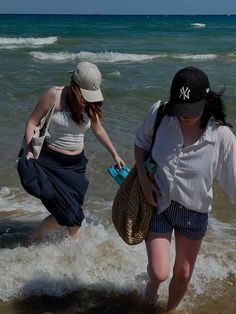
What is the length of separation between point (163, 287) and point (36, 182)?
129 centimetres

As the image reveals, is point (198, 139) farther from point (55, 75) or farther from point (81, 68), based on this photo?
point (55, 75)

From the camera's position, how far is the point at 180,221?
135 inches

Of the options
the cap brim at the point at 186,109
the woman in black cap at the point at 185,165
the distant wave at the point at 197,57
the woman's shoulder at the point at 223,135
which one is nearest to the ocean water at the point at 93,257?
the woman in black cap at the point at 185,165

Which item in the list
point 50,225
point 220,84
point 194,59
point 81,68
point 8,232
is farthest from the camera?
point 194,59

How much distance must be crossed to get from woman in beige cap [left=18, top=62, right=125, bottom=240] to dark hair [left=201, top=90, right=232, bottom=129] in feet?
4.31

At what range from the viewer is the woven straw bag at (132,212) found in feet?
11.3

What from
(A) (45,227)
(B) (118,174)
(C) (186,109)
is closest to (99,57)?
(A) (45,227)

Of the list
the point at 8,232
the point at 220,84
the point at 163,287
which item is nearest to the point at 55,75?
the point at 220,84

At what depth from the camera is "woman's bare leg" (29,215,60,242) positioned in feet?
15.7

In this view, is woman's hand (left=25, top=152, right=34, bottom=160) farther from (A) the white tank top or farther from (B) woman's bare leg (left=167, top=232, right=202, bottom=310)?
A: (B) woman's bare leg (left=167, top=232, right=202, bottom=310)

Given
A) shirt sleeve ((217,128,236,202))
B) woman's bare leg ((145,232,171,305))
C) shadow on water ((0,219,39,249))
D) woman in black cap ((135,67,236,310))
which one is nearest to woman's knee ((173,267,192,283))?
woman in black cap ((135,67,236,310))

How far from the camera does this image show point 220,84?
15.1m

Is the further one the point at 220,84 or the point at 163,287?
the point at 220,84

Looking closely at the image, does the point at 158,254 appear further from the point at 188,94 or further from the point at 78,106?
the point at 78,106
